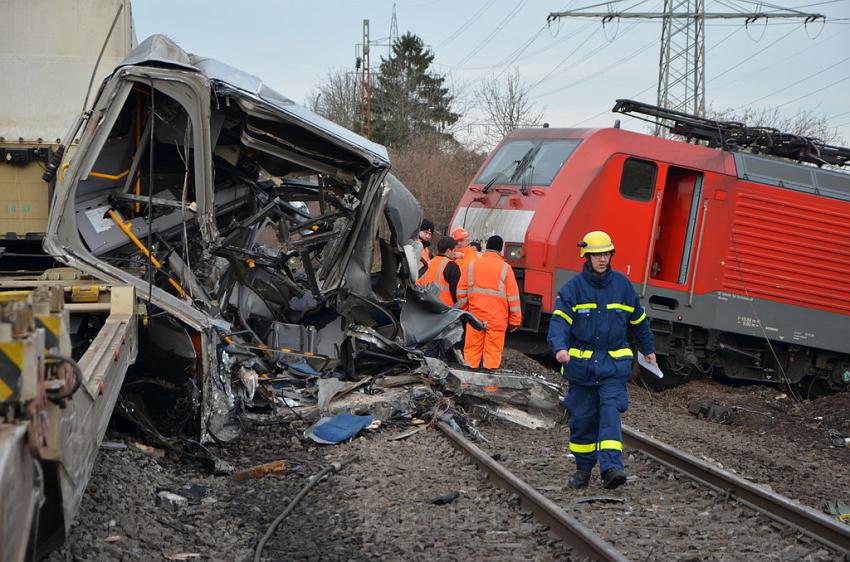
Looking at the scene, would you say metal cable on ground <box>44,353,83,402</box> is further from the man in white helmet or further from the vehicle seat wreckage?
the man in white helmet

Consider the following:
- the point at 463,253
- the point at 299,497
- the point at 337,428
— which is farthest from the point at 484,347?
the point at 299,497

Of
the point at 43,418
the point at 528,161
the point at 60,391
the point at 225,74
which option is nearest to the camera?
the point at 43,418

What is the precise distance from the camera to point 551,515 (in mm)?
5332

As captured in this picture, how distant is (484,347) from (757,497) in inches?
170

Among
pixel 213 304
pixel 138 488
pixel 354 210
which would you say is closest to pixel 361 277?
pixel 354 210

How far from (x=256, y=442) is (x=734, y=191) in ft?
24.6

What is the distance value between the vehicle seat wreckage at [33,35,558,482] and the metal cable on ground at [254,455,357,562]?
0.75 meters

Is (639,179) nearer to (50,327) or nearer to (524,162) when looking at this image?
(524,162)

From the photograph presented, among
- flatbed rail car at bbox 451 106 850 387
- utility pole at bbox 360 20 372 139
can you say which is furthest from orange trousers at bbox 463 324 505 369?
utility pole at bbox 360 20 372 139

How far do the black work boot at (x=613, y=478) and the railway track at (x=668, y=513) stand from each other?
0.26 ft

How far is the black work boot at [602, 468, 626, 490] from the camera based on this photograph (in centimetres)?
621

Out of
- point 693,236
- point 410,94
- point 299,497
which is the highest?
point 410,94

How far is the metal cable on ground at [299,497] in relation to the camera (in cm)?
488

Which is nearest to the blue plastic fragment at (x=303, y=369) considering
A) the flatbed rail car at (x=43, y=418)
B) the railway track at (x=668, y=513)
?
the railway track at (x=668, y=513)
